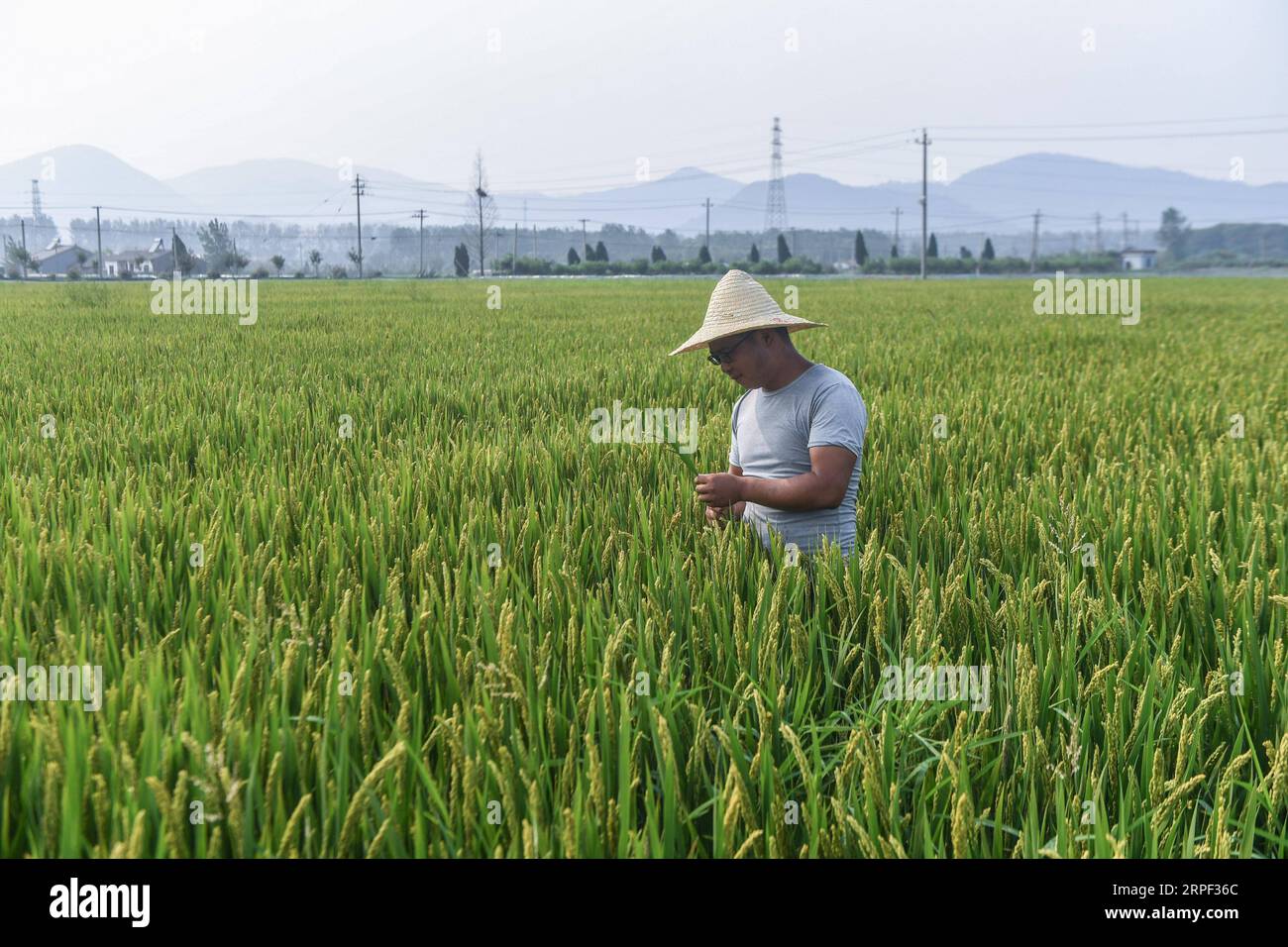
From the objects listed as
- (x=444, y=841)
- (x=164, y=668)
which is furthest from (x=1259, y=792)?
Result: (x=164, y=668)

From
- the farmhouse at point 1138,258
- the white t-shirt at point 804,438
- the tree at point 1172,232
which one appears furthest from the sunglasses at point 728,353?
the tree at point 1172,232

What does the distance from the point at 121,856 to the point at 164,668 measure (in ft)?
2.31

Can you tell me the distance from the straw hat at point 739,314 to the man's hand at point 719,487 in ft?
1.09

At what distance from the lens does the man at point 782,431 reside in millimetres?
2420

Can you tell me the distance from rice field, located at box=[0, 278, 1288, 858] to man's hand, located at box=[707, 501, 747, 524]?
72 mm

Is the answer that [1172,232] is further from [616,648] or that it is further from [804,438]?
[616,648]

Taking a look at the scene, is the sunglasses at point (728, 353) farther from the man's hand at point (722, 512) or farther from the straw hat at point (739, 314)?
the man's hand at point (722, 512)

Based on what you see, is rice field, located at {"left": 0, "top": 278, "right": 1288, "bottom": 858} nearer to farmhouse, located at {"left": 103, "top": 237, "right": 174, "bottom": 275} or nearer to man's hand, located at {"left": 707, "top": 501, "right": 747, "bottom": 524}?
man's hand, located at {"left": 707, "top": 501, "right": 747, "bottom": 524}

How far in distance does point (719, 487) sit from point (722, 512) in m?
0.31

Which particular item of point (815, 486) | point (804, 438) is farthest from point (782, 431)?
point (815, 486)

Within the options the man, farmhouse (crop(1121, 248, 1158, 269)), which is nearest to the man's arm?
the man

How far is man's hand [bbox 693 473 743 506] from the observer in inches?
91.8

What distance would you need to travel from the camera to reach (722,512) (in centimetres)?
263

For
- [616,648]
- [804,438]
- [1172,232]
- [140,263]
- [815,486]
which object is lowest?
[616,648]
